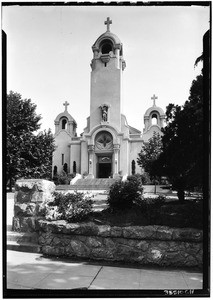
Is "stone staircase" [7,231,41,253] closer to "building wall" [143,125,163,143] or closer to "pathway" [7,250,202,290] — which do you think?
"pathway" [7,250,202,290]

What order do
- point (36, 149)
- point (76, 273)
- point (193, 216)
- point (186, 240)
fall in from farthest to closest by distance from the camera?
point (36, 149)
point (193, 216)
point (186, 240)
point (76, 273)

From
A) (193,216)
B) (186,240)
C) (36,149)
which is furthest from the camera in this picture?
(36,149)

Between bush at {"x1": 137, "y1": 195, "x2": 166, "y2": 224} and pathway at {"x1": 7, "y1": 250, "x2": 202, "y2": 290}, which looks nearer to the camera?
pathway at {"x1": 7, "y1": 250, "x2": 202, "y2": 290}

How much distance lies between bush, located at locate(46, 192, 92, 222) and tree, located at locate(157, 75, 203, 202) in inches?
108

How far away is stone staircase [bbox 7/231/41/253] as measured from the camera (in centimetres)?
593

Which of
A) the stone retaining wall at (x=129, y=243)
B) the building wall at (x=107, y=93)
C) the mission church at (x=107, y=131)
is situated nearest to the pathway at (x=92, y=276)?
the stone retaining wall at (x=129, y=243)

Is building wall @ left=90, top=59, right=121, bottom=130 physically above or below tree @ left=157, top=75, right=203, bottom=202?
above

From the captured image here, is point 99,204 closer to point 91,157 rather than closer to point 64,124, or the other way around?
point 64,124

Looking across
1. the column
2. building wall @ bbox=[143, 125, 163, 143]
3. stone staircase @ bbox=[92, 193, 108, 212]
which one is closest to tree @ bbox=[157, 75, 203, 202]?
stone staircase @ bbox=[92, 193, 108, 212]

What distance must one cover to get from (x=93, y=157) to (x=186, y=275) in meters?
26.2

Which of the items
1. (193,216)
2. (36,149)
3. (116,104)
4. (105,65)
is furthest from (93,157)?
(193,216)

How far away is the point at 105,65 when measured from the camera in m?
30.9

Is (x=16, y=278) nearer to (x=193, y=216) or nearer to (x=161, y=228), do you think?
(x=161, y=228)

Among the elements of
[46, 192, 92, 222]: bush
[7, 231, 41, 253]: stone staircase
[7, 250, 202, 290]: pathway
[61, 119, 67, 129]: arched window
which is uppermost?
[61, 119, 67, 129]: arched window
